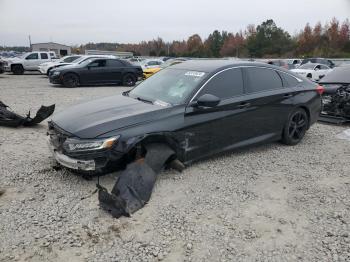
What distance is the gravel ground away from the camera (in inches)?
123

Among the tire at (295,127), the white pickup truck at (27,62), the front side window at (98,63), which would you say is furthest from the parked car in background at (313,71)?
the white pickup truck at (27,62)

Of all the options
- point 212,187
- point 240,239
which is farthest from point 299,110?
point 240,239

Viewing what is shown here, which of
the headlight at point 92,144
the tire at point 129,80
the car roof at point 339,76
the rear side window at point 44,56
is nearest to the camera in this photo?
the headlight at point 92,144

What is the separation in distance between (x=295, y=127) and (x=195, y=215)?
11.0ft

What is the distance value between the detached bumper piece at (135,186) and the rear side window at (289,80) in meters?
2.81

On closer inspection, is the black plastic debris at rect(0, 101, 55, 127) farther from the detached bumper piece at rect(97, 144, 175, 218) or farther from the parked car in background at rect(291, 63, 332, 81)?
the parked car in background at rect(291, 63, 332, 81)

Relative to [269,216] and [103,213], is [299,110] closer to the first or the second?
[269,216]

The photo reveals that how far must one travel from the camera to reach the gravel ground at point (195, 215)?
123 inches

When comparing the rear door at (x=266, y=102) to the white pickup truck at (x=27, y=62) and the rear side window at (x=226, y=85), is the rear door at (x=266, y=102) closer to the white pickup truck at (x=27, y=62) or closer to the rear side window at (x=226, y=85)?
the rear side window at (x=226, y=85)

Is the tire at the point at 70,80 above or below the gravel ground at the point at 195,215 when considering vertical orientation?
above

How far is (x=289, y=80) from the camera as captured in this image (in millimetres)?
6148

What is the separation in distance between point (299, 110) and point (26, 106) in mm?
7651

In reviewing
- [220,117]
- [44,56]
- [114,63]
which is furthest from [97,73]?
[220,117]

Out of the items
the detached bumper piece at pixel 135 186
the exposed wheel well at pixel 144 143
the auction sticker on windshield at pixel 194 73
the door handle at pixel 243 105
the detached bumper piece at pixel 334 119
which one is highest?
the auction sticker on windshield at pixel 194 73
